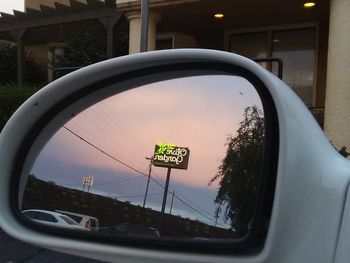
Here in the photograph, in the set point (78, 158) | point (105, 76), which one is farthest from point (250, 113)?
point (78, 158)

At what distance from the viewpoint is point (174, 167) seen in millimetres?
1529

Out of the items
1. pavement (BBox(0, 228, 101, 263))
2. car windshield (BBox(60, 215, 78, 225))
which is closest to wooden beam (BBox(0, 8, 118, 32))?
pavement (BBox(0, 228, 101, 263))

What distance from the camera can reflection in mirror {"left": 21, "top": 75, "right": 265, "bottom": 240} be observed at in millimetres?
1425

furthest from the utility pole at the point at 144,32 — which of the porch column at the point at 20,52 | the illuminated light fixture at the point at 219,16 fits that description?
the porch column at the point at 20,52

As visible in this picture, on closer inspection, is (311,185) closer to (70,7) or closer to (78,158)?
(78,158)

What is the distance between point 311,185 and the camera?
127cm

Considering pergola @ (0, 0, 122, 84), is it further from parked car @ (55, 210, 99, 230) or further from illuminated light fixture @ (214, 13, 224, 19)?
parked car @ (55, 210, 99, 230)

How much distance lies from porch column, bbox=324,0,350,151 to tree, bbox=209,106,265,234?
7207 millimetres

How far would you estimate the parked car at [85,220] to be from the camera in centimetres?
165

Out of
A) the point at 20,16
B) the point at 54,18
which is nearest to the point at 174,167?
the point at 54,18

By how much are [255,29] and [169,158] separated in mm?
11315

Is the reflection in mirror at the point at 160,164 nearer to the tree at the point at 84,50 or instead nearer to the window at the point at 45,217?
the window at the point at 45,217

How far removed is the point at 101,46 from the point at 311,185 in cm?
1231

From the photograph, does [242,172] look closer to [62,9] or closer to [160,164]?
[160,164]
